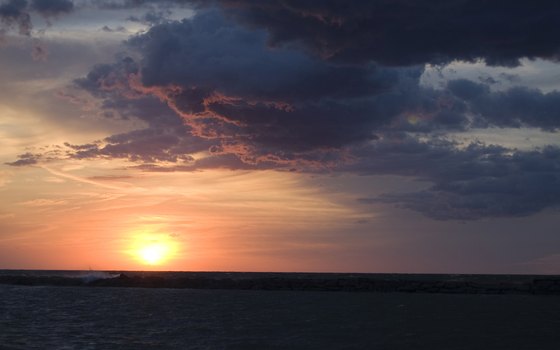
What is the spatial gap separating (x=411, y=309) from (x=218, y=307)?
1800 centimetres


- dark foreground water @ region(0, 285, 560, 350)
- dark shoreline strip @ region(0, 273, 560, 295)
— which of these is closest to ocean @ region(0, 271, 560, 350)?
dark foreground water @ region(0, 285, 560, 350)

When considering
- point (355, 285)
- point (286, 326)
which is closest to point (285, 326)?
point (286, 326)

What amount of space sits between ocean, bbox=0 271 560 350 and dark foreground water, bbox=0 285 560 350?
0.18 ft

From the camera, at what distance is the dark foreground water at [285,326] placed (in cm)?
3834

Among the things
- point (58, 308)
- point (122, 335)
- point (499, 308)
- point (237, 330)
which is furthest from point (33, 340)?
point (499, 308)

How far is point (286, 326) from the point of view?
157ft

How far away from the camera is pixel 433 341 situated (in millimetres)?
39875

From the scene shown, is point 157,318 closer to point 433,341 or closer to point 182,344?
point 182,344

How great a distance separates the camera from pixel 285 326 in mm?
47875

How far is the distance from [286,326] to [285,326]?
0.24 ft

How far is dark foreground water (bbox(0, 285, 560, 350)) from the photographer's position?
3834cm

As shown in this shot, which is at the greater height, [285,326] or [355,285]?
[355,285]

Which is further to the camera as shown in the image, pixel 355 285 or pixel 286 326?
pixel 355 285

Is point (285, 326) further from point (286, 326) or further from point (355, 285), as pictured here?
point (355, 285)
